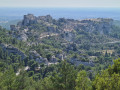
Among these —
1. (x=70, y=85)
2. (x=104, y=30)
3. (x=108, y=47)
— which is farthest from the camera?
(x=104, y=30)

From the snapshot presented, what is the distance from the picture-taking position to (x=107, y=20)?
14400 cm

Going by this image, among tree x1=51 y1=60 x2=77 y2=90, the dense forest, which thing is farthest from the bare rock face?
tree x1=51 y1=60 x2=77 y2=90

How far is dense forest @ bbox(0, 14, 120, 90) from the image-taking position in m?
21.2

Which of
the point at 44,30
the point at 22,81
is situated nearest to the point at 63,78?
the point at 22,81

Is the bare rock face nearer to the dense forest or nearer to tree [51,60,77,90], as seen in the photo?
the dense forest

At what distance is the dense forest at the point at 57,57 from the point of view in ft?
69.6

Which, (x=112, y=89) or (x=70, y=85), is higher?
(x=112, y=89)

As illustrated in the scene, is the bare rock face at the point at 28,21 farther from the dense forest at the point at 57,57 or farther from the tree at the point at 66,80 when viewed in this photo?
the tree at the point at 66,80

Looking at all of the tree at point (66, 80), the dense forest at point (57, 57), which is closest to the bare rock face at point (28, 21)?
the dense forest at point (57, 57)

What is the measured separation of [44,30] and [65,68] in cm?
7902

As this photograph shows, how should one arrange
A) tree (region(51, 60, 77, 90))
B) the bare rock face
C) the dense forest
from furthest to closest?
the bare rock face, tree (region(51, 60, 77, 90)), the dense forest

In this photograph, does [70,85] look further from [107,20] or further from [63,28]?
[107,20]

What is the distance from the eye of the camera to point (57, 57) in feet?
213

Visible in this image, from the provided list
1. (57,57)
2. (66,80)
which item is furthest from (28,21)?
(66,80)
